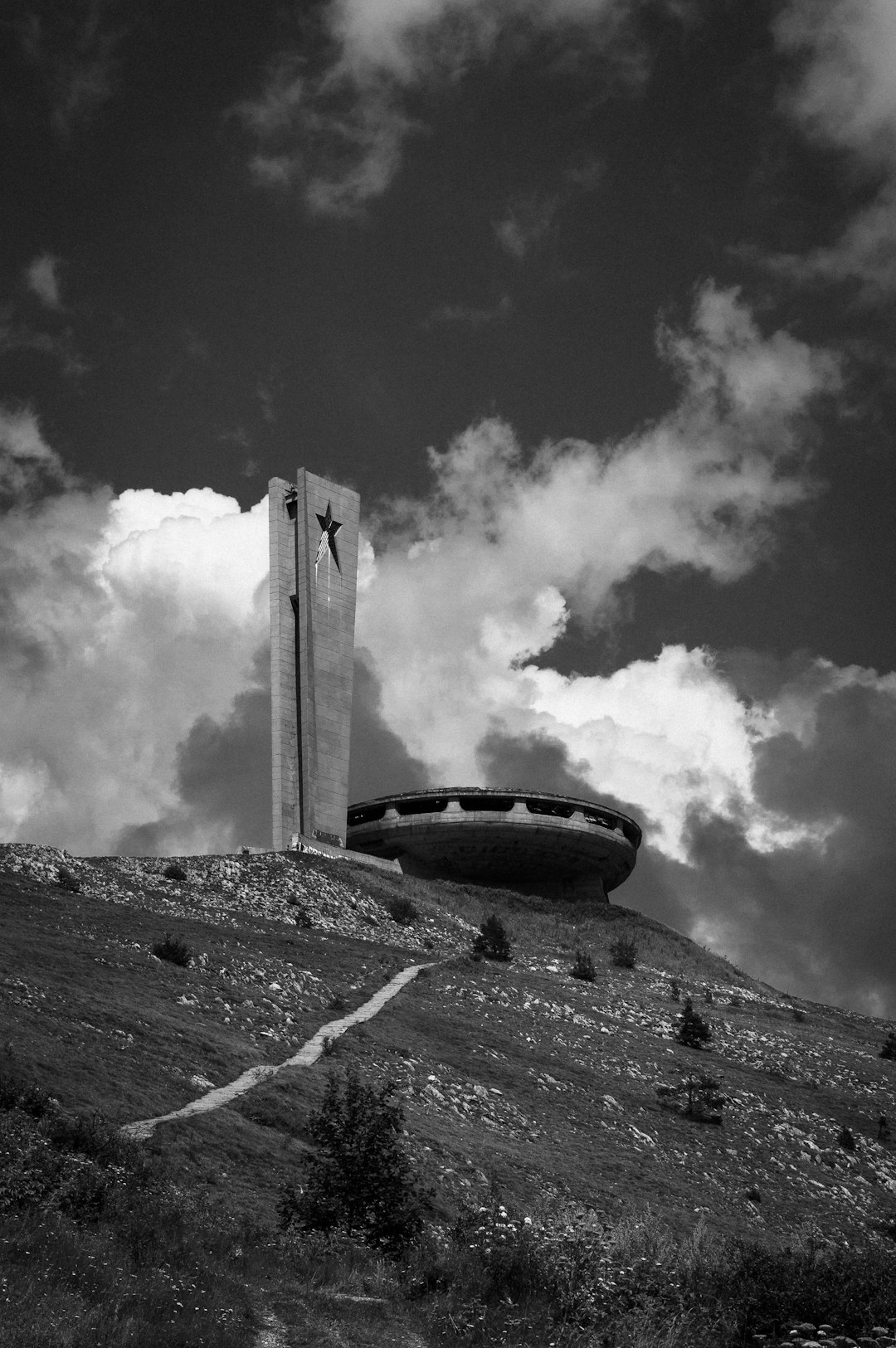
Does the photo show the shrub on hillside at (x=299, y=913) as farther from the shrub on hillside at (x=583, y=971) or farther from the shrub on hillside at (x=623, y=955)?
the shrub on hillside at (x=623, y=955)

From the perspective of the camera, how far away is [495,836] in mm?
80750

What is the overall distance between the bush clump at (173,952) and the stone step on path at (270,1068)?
211 inches

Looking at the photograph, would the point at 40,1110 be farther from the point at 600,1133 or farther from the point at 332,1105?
the point at 600,1133

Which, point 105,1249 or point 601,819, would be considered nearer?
point 105,1249

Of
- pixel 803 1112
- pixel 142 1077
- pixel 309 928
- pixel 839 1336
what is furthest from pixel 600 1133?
pixel 309 928

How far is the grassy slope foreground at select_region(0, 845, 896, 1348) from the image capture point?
1334 cm

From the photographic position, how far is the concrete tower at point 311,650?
7731 cm

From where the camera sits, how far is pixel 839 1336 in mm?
12906

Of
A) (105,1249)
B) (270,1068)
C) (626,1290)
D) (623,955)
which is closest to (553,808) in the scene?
(623,955)

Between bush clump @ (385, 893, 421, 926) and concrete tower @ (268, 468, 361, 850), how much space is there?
1587 cm

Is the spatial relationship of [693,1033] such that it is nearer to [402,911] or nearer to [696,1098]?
[696,1098]

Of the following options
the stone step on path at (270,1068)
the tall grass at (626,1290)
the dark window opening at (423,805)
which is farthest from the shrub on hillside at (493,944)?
the tall grass at (626,1290)

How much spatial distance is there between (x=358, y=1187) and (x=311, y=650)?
6335 centimetres

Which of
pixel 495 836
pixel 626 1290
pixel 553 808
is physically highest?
pixel 553 808
